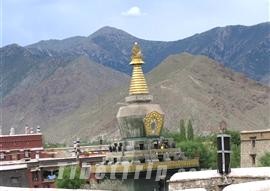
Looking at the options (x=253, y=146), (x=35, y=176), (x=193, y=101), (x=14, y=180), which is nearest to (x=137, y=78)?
(x=253, y=146)

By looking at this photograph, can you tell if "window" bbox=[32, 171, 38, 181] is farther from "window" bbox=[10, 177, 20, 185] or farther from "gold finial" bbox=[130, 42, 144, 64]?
"gold finial" bbox=[130, 42, 144, 64]

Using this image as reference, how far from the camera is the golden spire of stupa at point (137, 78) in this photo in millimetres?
31141

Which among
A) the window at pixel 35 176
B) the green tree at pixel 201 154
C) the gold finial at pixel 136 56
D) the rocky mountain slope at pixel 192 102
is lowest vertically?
the window at pixel 35 176

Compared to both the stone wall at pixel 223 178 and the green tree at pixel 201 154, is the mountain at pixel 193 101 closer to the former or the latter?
the green tree at pixel 201 154

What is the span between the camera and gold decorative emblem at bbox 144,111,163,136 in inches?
Result: 1182

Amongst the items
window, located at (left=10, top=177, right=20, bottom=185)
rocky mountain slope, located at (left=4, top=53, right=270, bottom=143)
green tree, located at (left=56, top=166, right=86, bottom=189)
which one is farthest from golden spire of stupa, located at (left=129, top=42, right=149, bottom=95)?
rocky mountain slope, located at (left=4, top=53, right=270, bottom=143)

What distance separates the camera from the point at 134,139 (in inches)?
→ 1179

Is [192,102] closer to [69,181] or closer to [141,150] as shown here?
[69,181]

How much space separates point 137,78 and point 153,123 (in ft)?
7.71

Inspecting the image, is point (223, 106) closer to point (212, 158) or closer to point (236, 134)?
point (236, 134)

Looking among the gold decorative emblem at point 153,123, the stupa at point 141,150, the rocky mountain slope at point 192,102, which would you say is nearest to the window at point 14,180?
the stupa at point 141,150

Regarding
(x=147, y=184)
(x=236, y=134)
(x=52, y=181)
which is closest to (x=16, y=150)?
(x=52, y=181)

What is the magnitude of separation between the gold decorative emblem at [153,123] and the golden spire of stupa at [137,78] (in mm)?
1309

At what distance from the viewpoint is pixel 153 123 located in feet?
99.6
